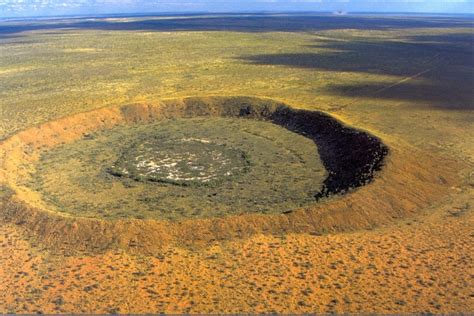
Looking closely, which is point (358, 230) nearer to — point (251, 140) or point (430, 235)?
point (430, 235)

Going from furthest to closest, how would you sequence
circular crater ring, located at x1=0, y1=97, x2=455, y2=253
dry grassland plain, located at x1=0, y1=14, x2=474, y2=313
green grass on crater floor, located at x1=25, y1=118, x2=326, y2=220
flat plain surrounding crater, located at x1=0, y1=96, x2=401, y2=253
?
1. green grass on crater floor, located at x1=25, y1=118, x2=326, y2=220
2. flat plain surrounding crater, located at x1=0, y1=96, x2=401, y2=253
3. circular crater ring, located at x1=0, y1=97, x2=455, y2=253
4. dry grassland plain, located at x1=0, y1=14, x2=474, y2=313

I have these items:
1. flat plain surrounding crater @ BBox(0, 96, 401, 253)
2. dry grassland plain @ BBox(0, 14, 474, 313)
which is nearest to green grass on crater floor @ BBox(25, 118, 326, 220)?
flat plain surrounding crater @ BBox(0, 96, 401, 253)

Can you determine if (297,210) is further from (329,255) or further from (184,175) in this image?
(184,175)

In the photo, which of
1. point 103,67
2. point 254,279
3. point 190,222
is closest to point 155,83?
point 103,67

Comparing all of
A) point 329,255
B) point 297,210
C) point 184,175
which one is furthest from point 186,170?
point 329,255

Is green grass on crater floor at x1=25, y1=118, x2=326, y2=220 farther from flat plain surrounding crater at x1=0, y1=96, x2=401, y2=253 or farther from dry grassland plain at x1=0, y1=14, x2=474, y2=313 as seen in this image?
dry grassland plain at x1=0, y1=14, x2=474, y2=313

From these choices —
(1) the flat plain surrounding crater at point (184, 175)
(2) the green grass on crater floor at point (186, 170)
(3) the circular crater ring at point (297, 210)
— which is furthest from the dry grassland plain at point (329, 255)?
(2) the green grass on crater floor at point (186, 170)

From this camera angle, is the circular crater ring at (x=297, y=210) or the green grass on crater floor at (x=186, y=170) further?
the green grass on crater floor at (x=186, y=170)

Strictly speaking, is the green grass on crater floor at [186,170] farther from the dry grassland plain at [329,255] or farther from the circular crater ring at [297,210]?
the dry grassland plain at [329,255]
